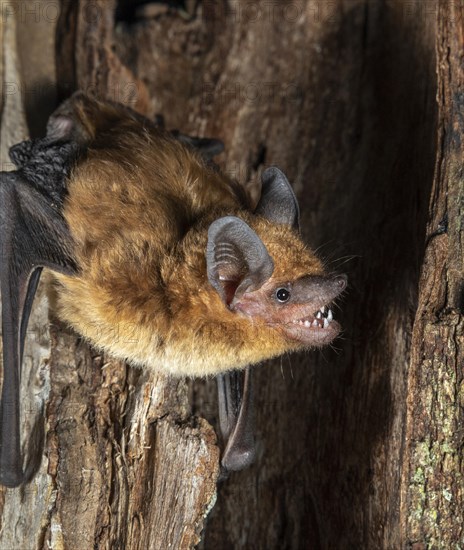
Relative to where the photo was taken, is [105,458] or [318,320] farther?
[105,458]

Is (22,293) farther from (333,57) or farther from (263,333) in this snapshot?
(333,57)

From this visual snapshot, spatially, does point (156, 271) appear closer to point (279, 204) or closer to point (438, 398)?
point (279, 204)

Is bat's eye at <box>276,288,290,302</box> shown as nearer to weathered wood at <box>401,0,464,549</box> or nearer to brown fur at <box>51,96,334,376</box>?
brown fur at <box>51,96,334,376</box>

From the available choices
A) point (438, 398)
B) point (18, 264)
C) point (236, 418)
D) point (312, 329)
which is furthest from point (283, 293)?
point (18, 264)

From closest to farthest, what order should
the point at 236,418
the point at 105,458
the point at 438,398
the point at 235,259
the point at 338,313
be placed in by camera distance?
the point at 235,259 → the point at 438,398 → the point at 105,458 → the point at 236,418 → the point at 338,313

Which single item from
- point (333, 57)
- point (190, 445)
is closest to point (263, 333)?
point (190, 445)

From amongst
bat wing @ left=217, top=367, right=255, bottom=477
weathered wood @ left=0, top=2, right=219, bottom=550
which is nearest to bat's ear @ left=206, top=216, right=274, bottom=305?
weathered wood @ left=0, top=2, right=219, bottom=550

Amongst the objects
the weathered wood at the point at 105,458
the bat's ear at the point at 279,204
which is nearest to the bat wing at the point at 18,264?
the weathered wood at the point at 105,458
